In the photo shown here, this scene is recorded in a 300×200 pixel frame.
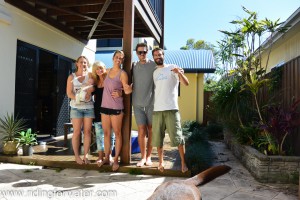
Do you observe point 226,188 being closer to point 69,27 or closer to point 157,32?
point 157,32

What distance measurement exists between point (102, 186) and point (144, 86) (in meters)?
1.58

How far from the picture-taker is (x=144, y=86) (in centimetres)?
441

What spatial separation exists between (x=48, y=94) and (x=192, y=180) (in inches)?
263

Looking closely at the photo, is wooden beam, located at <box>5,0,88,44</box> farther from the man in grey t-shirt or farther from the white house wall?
the man in grey t-shirt

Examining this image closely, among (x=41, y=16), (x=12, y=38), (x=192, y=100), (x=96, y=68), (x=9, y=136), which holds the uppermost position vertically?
(x=41, y=16)

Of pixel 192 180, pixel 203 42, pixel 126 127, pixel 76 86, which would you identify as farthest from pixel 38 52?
pixel 203 42

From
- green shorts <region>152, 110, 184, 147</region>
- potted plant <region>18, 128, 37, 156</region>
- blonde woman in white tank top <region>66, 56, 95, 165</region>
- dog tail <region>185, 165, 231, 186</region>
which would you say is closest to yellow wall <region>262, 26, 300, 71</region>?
green shorts <region>152, 110, 184, 147</region>

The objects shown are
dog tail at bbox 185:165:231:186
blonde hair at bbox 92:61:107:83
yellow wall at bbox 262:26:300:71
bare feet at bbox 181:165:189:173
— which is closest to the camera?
dog tail at bbox 185:165:231:186

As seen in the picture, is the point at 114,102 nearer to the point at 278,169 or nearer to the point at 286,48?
the point at 278,169

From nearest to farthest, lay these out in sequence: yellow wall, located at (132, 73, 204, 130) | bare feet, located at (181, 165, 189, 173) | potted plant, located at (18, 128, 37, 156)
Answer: bare feet, located at (181, 165, 189, 173)
potted plant, located at (18, 128, 37, 156)
yellow wall, located at (132, 73, 204, 130)

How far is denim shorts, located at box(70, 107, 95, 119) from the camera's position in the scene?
4.53m

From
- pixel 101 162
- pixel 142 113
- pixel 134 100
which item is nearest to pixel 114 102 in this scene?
pixel 134 100

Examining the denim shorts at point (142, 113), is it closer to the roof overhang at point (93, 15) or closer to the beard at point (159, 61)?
the beard at point (159, 61)

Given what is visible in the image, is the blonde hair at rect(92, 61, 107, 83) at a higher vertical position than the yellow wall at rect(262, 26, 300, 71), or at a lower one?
lower
